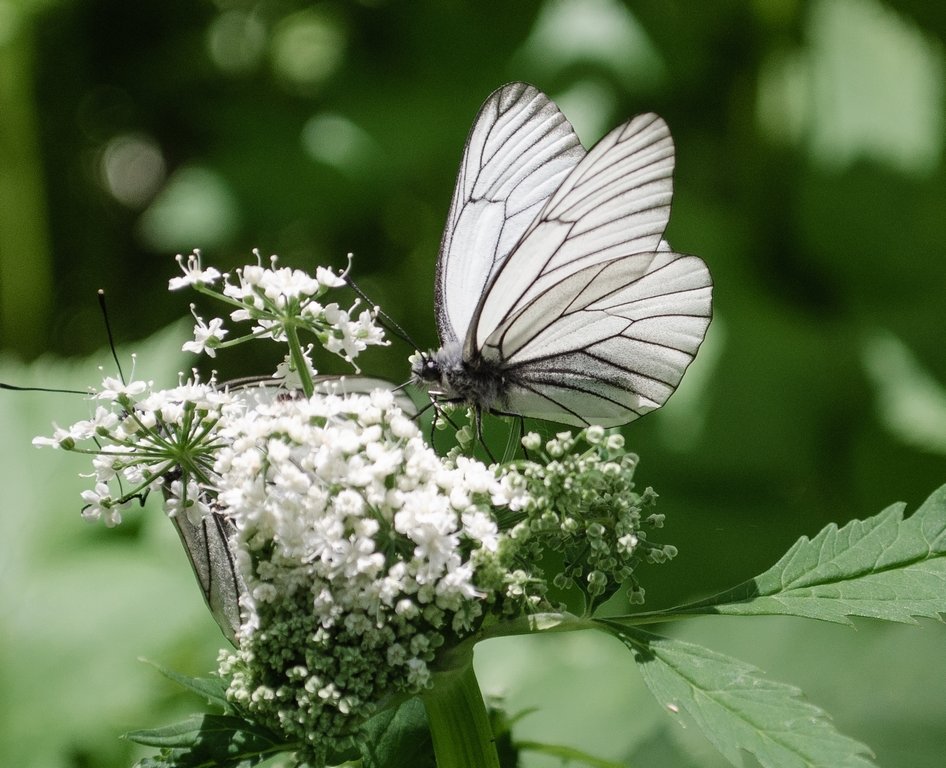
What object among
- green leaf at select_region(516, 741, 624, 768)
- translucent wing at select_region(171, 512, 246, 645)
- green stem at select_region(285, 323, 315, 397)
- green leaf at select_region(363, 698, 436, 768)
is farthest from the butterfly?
green leaf at select_region(516, 741, 624, 768)

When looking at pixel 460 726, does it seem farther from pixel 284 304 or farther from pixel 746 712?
pixel 284 304

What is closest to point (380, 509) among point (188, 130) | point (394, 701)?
point (394, 701)

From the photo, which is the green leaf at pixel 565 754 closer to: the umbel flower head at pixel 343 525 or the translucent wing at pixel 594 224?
the umbel flower head at pixel 343 525

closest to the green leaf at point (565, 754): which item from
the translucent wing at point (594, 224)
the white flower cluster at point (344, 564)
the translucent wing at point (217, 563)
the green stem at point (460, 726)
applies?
the green stem at point (460, 726)

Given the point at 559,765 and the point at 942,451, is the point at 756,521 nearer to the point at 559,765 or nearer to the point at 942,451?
the point at 942,451

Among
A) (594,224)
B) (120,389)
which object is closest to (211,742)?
(120,389)

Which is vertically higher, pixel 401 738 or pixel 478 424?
pixel 478 424

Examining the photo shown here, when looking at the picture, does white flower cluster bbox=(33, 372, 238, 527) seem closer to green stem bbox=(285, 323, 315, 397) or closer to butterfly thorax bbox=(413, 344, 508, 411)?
green stem bbox=(285, 323, 315, 397)
